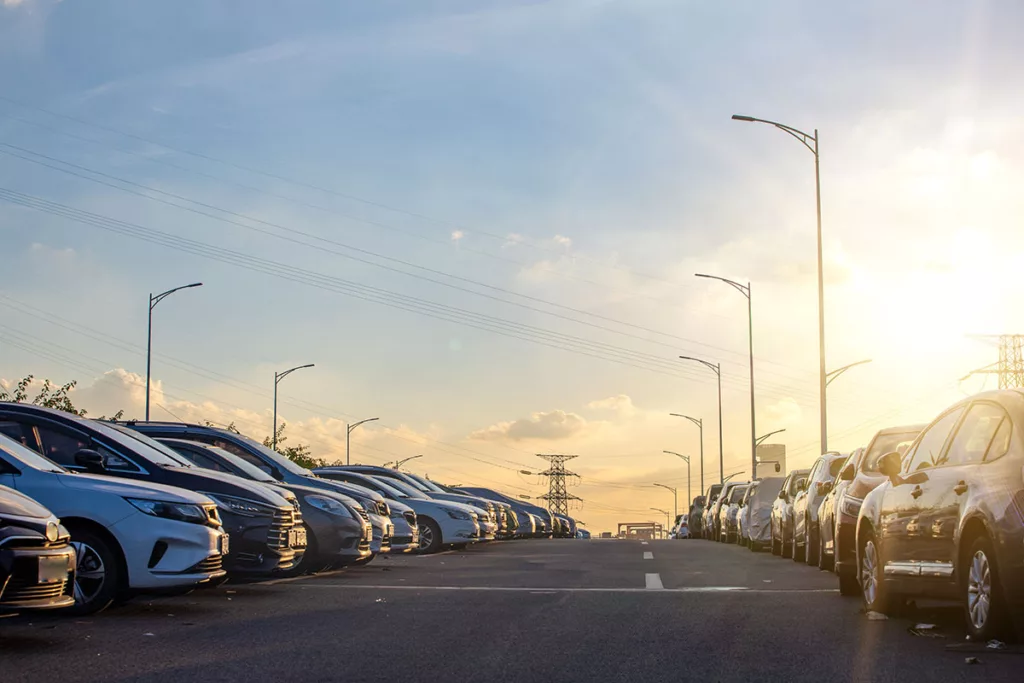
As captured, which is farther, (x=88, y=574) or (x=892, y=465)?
(x=892, y=465)

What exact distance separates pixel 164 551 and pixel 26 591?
2.64 meters

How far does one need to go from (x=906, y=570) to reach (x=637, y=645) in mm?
2279

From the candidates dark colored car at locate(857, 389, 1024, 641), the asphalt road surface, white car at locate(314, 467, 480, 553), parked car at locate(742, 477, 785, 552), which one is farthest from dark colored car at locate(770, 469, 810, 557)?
dark colored car at locate(857, 389, 1024, 641)

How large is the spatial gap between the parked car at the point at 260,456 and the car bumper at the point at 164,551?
4666mm

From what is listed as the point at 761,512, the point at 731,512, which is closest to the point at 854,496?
the point at 761,512

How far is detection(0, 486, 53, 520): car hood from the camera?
7711mm

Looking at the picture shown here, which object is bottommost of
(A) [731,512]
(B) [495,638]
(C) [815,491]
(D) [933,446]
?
(B) [495,638]

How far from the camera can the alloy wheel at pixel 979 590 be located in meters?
8.03

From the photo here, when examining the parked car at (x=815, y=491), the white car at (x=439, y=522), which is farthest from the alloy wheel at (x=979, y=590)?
the white car at (x=439, y=522)

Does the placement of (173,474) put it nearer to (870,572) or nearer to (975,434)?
(870,572)

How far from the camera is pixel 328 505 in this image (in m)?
15.2

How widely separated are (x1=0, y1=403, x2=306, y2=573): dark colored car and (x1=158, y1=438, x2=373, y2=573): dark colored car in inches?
65.2

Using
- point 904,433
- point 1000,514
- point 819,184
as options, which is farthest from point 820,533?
point 819,184

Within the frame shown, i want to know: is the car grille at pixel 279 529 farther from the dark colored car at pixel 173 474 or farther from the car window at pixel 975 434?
the car window at pixel 975 434
